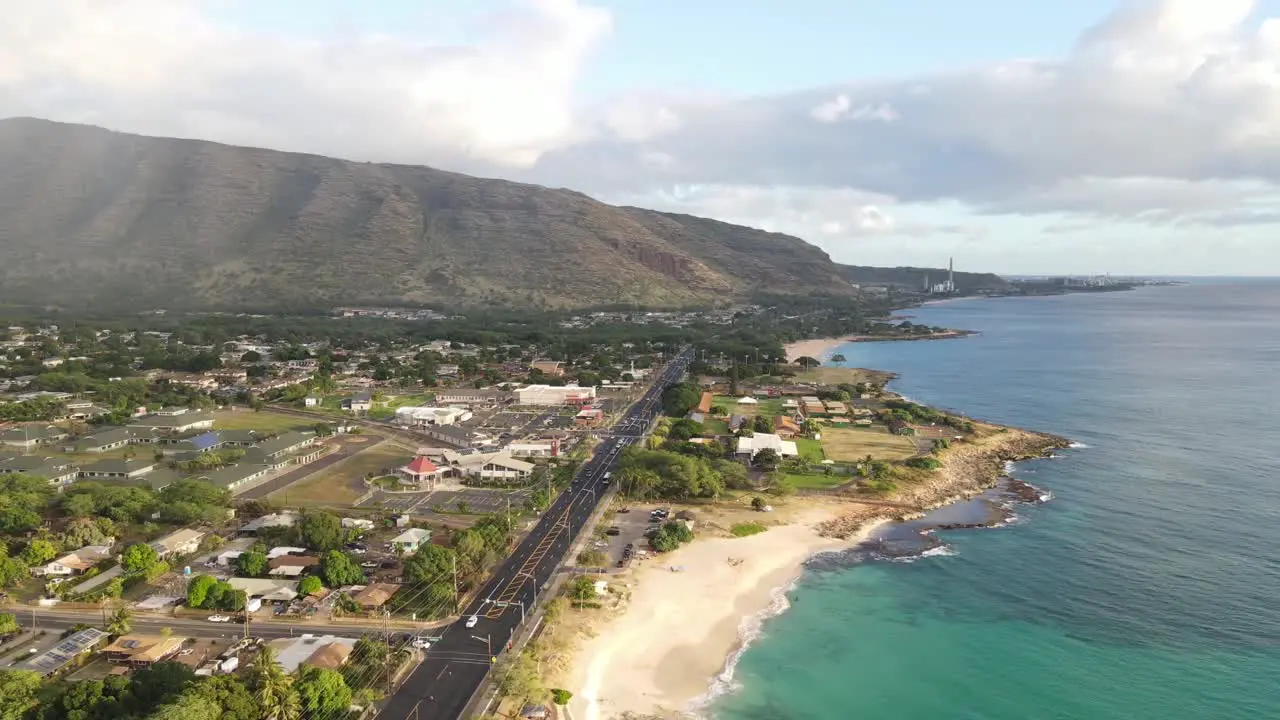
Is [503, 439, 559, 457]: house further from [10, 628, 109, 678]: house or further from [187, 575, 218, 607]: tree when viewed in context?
[10, 628, 109, 678]: house

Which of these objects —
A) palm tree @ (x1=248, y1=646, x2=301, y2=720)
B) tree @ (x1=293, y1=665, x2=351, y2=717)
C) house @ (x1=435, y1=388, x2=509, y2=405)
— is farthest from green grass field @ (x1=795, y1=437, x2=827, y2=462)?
palm tree @ (x1=248, y1=646, x2=301, y2=720)

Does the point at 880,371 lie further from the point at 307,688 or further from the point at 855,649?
the point at 307,688

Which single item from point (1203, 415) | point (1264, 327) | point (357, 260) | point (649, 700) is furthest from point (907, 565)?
point (1264, 327)

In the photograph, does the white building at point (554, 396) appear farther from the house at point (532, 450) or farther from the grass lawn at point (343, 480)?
the grass lawn at point (343, 480)

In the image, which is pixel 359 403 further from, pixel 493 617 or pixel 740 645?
pixel 740 645

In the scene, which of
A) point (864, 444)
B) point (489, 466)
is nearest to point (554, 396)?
point (489, 466)
